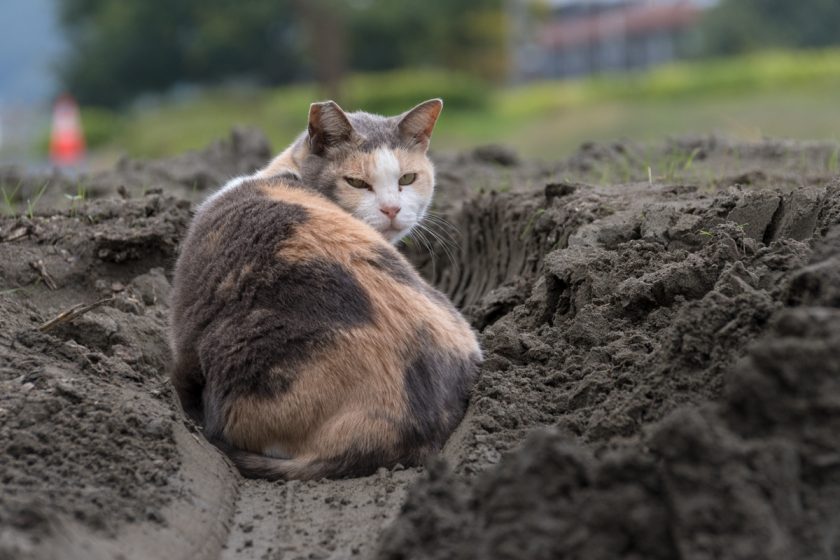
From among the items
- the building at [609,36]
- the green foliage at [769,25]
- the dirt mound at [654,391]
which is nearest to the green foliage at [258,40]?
the green foliage at [769,25]

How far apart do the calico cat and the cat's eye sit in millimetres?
507

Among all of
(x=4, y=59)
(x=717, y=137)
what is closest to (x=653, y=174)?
(x=717, y=137)

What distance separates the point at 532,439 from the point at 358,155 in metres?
2.46

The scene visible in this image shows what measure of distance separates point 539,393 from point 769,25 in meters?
36.4

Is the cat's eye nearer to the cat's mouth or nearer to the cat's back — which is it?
the cat's mouth

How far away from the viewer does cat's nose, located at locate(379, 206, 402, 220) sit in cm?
457

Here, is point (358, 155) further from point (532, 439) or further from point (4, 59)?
point (4, 59)

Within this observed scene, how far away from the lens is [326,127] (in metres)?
4.61

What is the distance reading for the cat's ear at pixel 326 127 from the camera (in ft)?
14.9

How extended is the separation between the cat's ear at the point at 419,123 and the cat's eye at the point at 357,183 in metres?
0.38

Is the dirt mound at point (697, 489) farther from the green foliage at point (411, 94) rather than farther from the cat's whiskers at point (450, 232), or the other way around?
the green foliage at point (411, 94)

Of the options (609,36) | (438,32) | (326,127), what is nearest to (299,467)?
(326,127)

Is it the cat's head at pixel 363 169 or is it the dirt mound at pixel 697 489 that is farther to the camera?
the cat's head at pixel 363 169

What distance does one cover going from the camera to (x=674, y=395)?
9.96 feet
